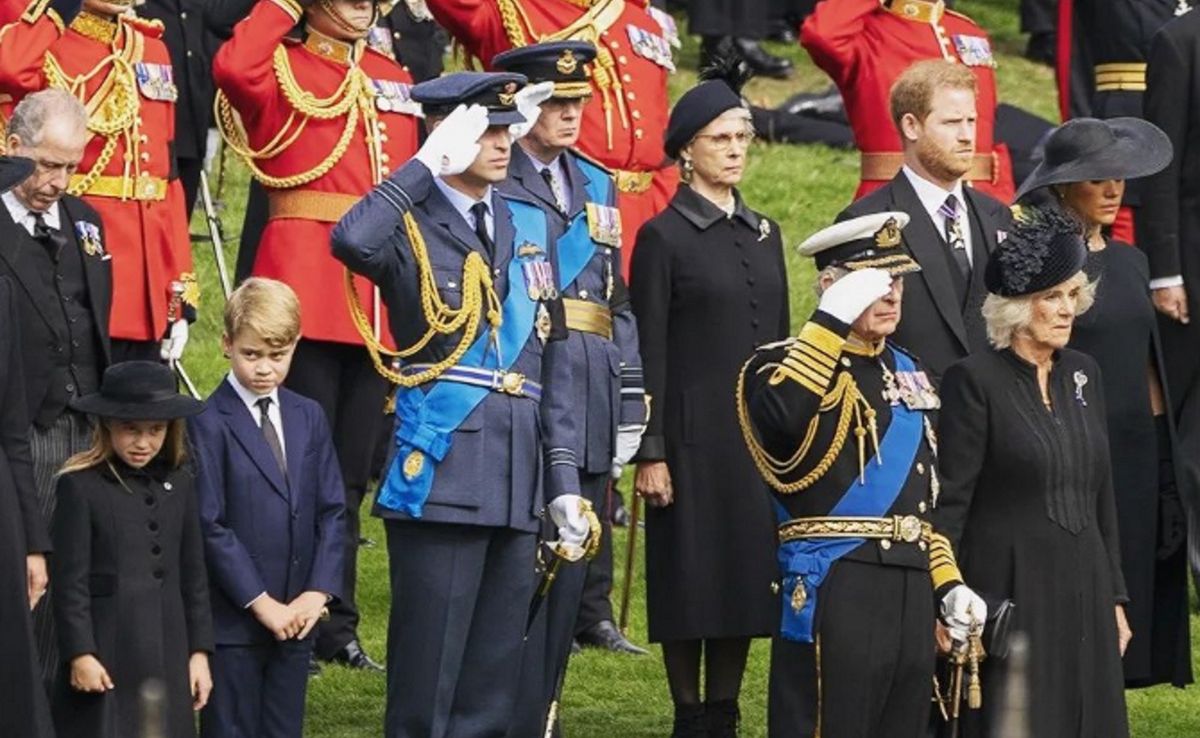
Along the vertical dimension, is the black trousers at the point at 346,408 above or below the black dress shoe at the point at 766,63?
below

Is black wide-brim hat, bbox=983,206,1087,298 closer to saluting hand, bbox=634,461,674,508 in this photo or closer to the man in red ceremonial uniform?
saluting hand, bbox=634,461,674,508

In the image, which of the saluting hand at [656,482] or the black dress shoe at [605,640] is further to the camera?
the black dress shoe at [605,640]

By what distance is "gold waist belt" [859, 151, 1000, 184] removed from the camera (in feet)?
39.4

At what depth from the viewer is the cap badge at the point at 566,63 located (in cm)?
996

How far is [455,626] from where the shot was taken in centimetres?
920

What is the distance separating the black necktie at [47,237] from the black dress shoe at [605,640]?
2.78 m

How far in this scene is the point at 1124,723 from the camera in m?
9.34

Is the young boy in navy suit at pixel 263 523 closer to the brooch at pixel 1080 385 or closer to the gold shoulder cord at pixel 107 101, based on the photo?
the gold shoulder cord at pixel 107 101

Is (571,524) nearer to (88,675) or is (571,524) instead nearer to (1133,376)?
(88,675)

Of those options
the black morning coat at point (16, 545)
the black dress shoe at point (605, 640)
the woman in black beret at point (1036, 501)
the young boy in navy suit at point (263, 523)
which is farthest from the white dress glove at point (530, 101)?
the black dress shoe at point (605, 640)

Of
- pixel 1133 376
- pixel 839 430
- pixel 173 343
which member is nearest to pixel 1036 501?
pixel 839 430

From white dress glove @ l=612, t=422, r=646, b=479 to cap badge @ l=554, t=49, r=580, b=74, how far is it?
3.48ft

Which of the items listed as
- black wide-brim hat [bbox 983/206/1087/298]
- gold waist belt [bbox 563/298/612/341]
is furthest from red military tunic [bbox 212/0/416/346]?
black wide-brim hat [bbox 983/206/1087/298]

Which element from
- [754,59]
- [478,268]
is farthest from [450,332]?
[754,59]
